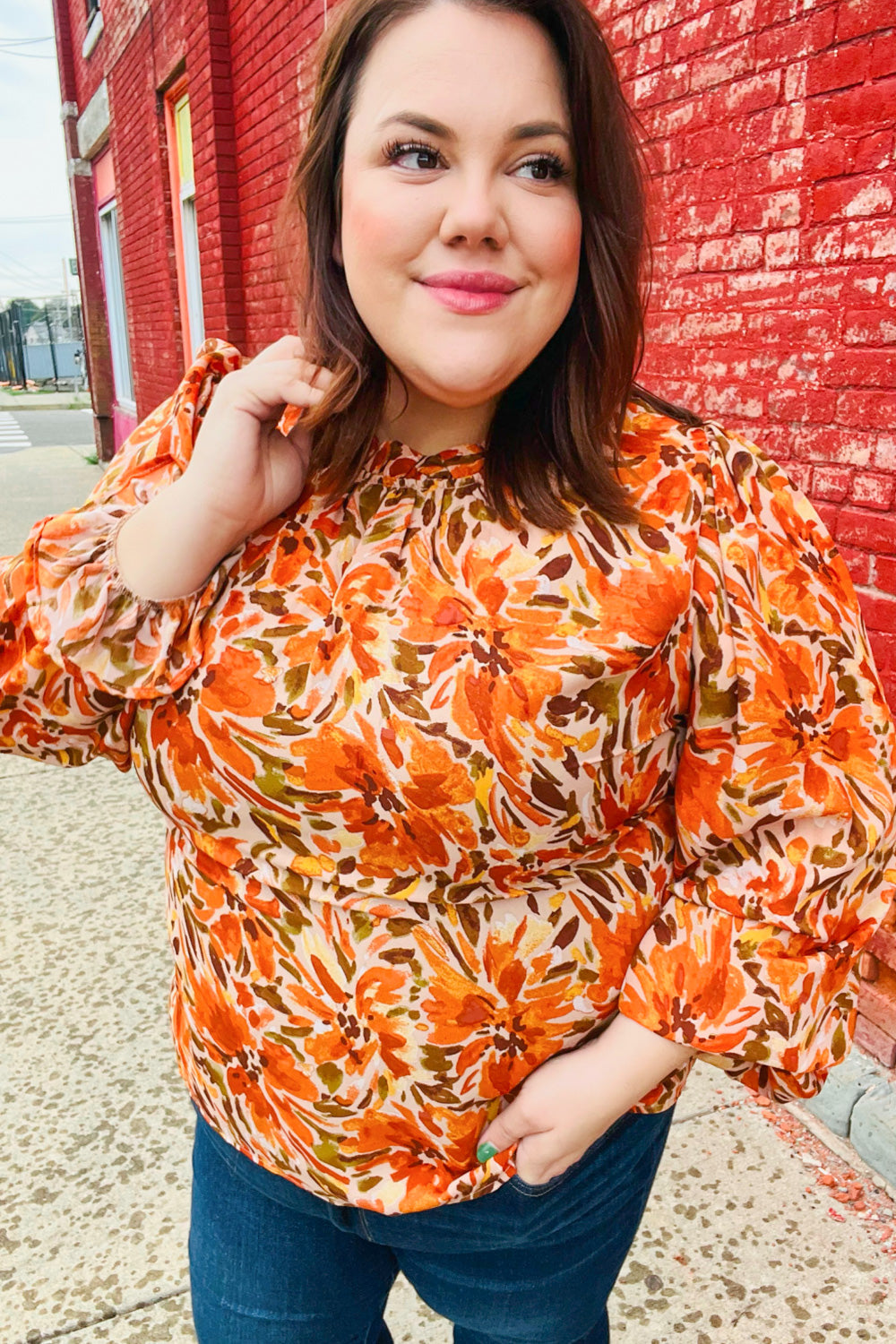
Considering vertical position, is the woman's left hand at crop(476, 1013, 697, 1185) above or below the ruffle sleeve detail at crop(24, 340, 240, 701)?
below

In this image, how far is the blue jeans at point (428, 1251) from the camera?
108cm

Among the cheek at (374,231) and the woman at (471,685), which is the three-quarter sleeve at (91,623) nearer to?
the woman at (471,685)

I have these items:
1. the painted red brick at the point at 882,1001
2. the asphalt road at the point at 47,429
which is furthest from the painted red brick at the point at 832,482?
the asphalt road at the point at 47,429

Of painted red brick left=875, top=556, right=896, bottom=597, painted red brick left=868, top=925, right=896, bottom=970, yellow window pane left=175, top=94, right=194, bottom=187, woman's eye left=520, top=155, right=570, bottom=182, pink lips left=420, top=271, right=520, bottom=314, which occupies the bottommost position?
painted red brick left=868, top=925, right=896, bottom=970

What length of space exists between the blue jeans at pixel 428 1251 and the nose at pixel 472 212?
89 centimetres

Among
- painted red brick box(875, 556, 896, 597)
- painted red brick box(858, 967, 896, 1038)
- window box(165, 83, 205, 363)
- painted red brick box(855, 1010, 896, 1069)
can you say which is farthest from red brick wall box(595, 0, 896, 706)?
window box(165, 83, 205, 363)

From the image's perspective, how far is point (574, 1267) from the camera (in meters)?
1.12

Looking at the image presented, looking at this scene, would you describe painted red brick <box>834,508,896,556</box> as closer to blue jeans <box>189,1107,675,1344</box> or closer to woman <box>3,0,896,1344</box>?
woman <box>3,0,896,1344</box>

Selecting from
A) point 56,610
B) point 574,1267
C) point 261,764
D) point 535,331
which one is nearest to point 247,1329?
point 574,1267

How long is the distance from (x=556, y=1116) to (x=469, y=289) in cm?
76

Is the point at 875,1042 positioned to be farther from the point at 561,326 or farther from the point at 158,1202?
the point at 561,326

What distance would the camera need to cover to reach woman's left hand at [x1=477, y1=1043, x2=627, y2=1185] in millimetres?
991

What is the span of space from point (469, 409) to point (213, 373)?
28 cm

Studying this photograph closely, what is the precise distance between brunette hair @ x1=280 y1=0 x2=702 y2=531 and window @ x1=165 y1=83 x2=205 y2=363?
23.7 feet
